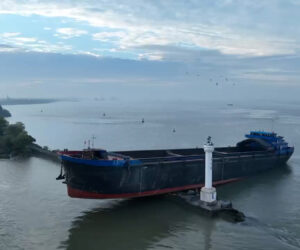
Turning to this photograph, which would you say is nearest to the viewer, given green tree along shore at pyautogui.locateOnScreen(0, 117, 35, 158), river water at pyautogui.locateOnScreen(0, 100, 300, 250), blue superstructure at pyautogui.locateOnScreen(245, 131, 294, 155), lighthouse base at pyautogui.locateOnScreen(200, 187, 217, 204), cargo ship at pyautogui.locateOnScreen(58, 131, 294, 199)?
river water at pyautogui.locateOnScreen(0, 100, 300, 250)

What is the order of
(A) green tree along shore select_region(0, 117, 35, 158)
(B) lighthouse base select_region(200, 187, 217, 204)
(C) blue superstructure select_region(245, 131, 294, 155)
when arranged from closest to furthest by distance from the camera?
(B) lighthouse base select_region(200, 187, 217, 204)
(C) blue superstructure select_region(245, 131, 294, 155)
(A) green tree along shore select_region(0, 117, 35, 158)

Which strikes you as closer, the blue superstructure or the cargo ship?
the cargo ship

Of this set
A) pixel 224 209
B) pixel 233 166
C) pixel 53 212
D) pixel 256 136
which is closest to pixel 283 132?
pixel 256 136

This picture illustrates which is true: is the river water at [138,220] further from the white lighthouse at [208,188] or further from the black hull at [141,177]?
the white lighthouse at [208,188]

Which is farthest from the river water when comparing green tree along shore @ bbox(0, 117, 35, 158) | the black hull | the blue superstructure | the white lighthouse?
green tree along shore @ bbox(0, 117, 35, 158)

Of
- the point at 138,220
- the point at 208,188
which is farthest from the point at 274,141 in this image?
the point at 138,220

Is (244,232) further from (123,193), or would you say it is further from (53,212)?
(53,212)

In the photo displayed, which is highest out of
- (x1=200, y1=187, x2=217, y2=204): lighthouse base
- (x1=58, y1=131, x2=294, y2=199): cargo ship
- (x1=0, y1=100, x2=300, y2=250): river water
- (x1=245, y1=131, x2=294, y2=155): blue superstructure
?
(x1=245, y1=131, x2=294, y2=155): blue superstructure

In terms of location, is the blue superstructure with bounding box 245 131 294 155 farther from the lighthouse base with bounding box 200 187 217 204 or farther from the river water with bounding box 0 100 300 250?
the lighthouse base with bounding box 200 187 217 204
